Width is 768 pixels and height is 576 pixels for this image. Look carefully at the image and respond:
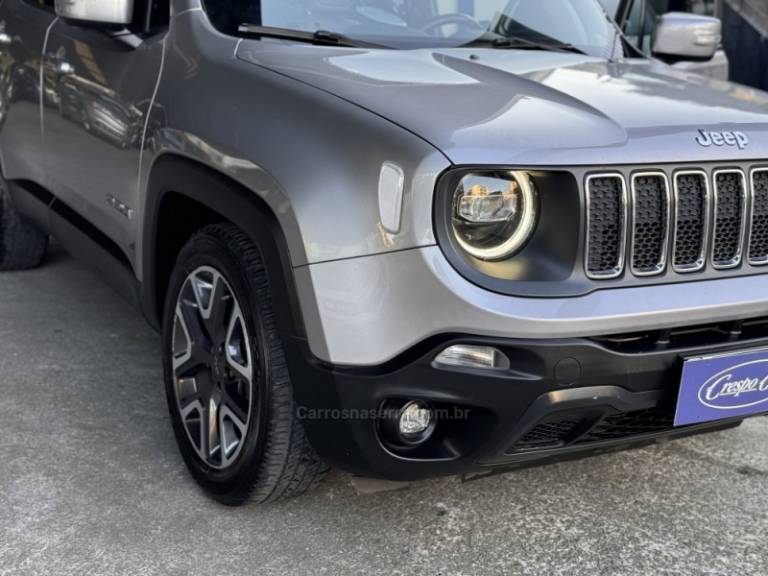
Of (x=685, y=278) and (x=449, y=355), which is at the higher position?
(x=685, y=278)

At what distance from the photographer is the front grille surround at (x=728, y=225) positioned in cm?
224

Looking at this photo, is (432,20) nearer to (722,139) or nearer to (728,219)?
(722,139)

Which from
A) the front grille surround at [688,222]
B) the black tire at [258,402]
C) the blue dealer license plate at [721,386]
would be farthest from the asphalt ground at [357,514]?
the front grille surround at [688,222]

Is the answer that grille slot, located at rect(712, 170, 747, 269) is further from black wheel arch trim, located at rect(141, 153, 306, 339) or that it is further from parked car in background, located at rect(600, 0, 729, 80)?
parked car in background, located at rect(600, 0, 729, 80)

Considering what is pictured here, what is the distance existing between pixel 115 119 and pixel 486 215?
1432 millimetres

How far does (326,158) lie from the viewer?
2.09m

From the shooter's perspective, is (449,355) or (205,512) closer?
(449,355)

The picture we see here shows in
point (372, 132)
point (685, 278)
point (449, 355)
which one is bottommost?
point (449, 355)

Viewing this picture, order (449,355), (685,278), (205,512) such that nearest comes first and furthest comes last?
(449,355)
(685,278)
(205,512)

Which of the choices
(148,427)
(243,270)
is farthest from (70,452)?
(243,270)

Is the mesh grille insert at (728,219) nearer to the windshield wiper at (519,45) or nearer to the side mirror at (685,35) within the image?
the windshield wiper at (519,45)

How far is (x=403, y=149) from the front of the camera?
6.57 feet

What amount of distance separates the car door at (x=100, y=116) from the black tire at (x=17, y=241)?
99 centimetres

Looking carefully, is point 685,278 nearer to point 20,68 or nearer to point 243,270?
point 243,270
